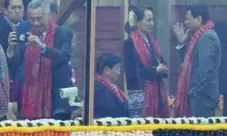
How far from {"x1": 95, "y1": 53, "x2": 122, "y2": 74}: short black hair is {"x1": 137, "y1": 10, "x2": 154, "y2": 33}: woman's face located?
0.89 feet

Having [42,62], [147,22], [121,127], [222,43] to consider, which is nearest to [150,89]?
[121,127]

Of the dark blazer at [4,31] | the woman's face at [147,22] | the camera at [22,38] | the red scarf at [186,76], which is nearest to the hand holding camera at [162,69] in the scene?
the red scarf at [186,76]

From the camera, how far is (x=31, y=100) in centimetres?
556

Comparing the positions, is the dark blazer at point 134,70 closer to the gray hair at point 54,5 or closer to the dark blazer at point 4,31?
the gray hair at point 54,5

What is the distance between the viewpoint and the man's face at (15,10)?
18.0ft

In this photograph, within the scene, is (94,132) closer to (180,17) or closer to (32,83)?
(32,83)

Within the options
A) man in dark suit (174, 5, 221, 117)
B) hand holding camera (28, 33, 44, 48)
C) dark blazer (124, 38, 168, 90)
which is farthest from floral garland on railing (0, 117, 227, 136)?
hand holding camera (28, 33, 44, 48)

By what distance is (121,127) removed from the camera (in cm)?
560

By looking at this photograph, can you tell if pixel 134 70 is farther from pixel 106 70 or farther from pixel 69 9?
pixel 69 9

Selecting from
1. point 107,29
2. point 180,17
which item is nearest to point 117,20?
point 107,29

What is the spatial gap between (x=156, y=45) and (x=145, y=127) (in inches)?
22.8

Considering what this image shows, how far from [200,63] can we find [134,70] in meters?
0.48

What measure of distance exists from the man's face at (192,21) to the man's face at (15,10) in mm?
1160

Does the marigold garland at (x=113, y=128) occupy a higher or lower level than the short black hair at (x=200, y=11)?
lower
